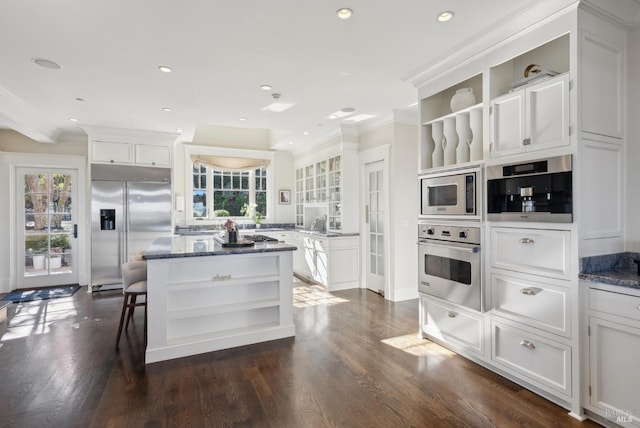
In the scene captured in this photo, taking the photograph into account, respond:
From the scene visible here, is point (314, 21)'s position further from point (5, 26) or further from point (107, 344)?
point (107, 344)

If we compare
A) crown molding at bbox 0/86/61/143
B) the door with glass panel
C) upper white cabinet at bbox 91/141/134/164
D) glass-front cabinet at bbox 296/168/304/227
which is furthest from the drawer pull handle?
the door with glass panel

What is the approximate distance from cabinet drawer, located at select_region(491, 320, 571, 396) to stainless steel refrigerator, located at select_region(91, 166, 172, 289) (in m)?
5.12

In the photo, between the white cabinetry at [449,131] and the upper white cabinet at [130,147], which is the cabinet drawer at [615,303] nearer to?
the white cabinetry at [449,131]

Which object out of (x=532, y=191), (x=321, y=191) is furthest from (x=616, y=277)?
(x=321, y=191)

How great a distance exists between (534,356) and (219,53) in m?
3.38

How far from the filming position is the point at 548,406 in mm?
2199

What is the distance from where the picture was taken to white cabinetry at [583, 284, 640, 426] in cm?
186

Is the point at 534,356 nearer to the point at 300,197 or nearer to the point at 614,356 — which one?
→ the point at 614,356

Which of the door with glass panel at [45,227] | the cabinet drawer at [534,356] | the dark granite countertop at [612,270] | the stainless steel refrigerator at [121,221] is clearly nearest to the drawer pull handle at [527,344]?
the cabinet drawer at [534,356]

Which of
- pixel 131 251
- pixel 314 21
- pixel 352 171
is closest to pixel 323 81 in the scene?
pixel 314 21

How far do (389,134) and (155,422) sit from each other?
162 inches

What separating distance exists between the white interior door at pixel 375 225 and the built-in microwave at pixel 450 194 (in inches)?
65.1

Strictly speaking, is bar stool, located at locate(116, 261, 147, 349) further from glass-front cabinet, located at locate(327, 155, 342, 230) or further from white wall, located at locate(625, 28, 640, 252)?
white wall, located at locate(625, 28, 640, 252)

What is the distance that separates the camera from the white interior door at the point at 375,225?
198 inches
